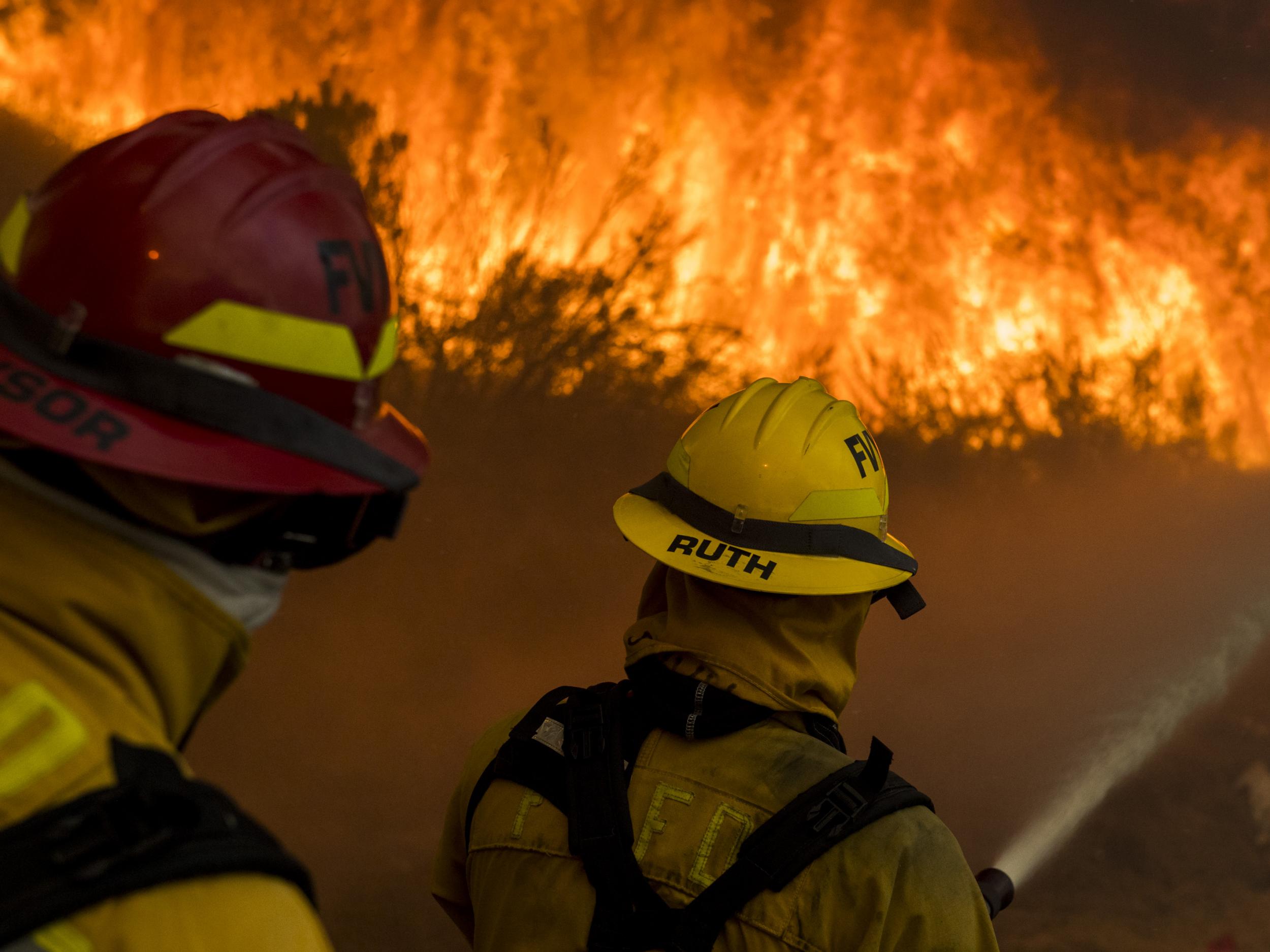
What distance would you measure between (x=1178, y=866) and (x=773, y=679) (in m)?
6.21

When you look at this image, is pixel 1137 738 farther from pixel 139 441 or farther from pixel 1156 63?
pixel 139 441

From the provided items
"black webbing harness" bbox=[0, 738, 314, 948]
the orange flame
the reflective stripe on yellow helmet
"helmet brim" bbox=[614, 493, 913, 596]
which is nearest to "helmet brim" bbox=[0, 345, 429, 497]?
the reflective stripe on yellow helmet

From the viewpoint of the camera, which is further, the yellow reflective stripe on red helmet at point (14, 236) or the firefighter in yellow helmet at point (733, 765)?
the firefighter in yellow helmet at point (733, 765)

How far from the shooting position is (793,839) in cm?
178

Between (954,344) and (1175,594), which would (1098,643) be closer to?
(1175,594)

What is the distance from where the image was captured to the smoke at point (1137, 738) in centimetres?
752

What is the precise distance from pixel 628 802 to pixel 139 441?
114 centimetres

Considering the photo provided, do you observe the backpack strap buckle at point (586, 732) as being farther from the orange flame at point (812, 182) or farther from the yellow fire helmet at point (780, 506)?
the orange flame at point (812, 182)

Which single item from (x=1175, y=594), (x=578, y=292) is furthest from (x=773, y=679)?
(x=1175, y=594)

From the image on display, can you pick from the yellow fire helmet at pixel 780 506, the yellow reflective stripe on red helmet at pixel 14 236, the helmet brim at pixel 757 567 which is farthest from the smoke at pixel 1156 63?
the yellow reflective stripe on red helmet at pixel 14 236

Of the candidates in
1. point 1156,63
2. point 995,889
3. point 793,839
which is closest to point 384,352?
point 793,839

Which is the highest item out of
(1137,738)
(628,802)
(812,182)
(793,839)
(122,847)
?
(812,182)

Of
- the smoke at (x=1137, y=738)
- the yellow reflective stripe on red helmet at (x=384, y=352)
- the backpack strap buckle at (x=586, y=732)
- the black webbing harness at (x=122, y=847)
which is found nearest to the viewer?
the black webbing harness at (x=122, y=847)

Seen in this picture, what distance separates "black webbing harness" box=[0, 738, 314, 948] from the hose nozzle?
5.58ft
